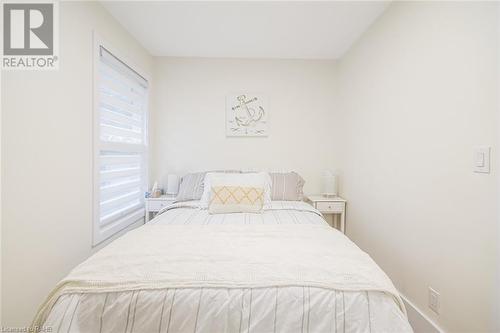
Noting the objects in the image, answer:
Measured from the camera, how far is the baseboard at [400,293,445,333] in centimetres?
158

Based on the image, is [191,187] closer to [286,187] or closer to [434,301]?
[286,187]

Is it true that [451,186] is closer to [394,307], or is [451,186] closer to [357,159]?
[394,307]

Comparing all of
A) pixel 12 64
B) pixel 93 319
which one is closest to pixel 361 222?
pixel 93 319

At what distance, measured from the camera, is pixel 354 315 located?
941 millimetres

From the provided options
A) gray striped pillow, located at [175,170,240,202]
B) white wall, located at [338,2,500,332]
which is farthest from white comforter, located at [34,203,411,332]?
gray striped pillow, located at [175,170,240,202]

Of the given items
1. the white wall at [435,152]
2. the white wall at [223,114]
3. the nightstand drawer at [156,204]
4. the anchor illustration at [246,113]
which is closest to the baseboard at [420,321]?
the white wall at [435,152]

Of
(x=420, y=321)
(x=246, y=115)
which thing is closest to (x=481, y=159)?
(x=420, y=321)

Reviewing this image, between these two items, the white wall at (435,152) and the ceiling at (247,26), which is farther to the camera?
the ceiling at (247,26)

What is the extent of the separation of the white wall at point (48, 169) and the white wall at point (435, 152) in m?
2.31

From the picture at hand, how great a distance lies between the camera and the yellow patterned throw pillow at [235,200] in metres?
2.18

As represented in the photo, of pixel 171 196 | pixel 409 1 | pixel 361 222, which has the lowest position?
pixel 361 222

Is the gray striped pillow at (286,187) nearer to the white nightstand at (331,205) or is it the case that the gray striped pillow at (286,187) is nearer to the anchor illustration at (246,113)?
the white nightstand at (331,205)

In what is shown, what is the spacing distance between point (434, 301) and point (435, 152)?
36.4 inches

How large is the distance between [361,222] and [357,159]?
64cm
